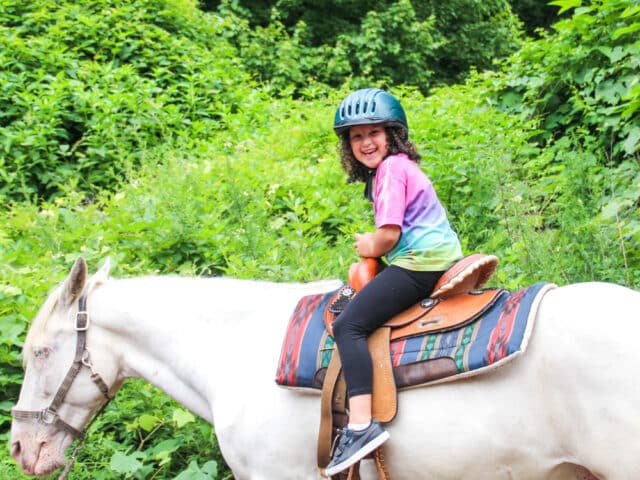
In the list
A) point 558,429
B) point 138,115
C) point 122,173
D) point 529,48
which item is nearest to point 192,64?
point 138,115

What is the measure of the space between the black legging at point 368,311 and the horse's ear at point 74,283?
1254 millimetres

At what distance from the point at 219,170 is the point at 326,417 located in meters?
4.40

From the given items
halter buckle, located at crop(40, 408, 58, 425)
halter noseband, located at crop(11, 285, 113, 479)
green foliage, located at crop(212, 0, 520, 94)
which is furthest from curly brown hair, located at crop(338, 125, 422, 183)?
green foliage, located at crop(212, 0, 520, 94)

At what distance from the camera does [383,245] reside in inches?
99.0

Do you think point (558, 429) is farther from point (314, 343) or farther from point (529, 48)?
point (529, 48)

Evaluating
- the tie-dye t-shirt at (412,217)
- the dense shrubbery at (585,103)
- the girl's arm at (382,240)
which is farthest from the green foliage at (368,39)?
the girl's arm at (382,240)

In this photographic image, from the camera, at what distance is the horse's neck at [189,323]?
277 centimetres

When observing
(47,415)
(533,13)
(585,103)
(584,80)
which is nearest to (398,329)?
(47,415)

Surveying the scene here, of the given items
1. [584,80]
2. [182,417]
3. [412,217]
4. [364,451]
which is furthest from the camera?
[584,80]

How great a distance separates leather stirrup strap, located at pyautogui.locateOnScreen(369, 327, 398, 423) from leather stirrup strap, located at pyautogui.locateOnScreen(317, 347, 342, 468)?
0.16 metres

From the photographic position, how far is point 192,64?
9570 millimetres

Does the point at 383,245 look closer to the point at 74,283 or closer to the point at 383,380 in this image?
the point at 383,380

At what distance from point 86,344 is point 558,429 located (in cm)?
211

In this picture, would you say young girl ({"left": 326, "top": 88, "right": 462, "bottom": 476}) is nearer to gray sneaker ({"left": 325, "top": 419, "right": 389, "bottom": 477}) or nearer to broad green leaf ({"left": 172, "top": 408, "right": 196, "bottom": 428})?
gray sneaker ({"left": 325, "top": 419, "right": 389, "bottom": 477})
